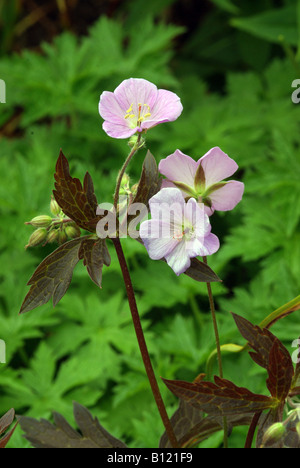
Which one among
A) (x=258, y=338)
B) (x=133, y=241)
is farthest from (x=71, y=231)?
(x=133, y=241)

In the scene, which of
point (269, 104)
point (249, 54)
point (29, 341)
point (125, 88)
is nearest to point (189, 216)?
point (125, 88)

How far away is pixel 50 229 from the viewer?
28.0 inches

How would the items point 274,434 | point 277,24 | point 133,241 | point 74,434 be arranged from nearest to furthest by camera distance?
point 274,434 < point 74,434 < point 133,241 < point 277,24

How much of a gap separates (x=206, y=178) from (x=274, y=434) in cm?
29

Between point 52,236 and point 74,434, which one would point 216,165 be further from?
point 74,434

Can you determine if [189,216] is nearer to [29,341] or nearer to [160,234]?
[160,234]

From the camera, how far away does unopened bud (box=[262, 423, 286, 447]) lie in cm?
63

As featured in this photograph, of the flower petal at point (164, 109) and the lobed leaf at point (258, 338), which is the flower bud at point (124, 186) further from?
the lobed leaf at point (258, 338)

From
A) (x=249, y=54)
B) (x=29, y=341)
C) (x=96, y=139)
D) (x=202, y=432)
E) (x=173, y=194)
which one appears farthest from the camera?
(x=249, y=54)

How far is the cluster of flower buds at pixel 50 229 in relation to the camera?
2.27ft

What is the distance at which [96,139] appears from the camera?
1.94 metres

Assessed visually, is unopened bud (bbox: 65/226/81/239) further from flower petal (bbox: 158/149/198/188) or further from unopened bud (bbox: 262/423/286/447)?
unopened bud (bbox: 262/423/286/447)

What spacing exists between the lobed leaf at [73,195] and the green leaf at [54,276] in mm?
33
